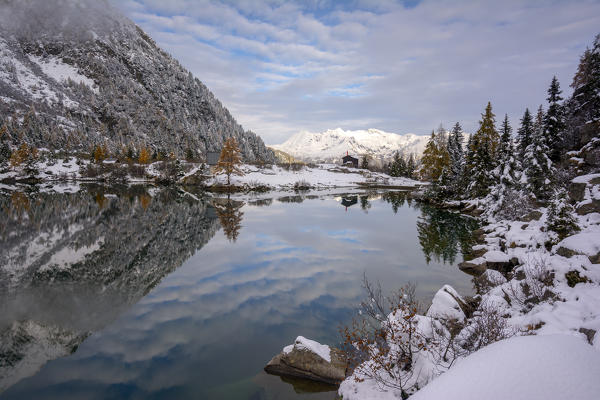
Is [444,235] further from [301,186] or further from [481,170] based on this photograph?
[301,186]

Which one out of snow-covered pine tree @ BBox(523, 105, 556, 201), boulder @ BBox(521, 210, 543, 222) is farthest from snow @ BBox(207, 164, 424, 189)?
boulder @ BBox(521, 210, 543, 222)

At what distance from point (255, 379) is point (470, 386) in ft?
19.4

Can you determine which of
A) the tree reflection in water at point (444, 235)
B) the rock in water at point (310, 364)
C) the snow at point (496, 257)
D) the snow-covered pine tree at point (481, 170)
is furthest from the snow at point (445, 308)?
the snow-covered pine tree at point (481, 170)

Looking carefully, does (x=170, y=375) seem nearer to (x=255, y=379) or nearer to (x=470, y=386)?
(x=255, y=379)

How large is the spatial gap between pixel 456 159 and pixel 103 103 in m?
177

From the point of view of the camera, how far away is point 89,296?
38.4 feet

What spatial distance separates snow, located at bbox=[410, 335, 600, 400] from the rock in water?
4.25 m

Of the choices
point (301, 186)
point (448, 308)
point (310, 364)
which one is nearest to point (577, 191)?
point (448, 308)

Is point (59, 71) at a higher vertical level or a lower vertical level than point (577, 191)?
higher

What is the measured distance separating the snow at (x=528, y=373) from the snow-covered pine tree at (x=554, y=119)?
38339 mm

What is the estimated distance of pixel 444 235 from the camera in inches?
927

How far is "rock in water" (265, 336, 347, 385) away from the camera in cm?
694

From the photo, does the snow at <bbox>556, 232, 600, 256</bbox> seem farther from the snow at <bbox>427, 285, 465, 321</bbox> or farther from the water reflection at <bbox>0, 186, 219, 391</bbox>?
the water reflection at <bbox>0, 186, 219, 391</bbox>

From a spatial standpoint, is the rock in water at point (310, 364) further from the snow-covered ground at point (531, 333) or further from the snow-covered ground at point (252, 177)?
the snow-covered ground at point (252, 177)
